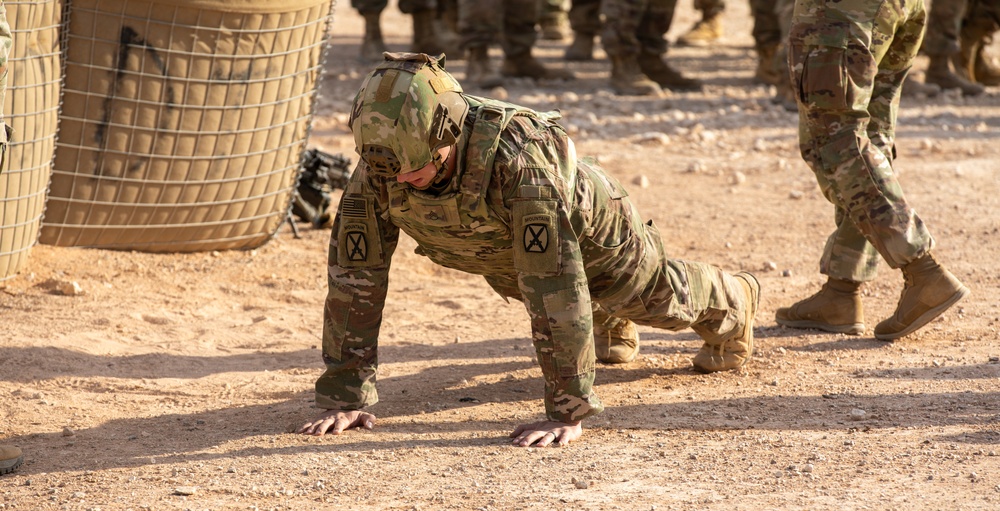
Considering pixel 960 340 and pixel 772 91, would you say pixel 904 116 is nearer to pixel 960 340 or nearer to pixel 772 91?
pixel 772 91

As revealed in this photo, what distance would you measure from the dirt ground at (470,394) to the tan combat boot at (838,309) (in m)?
0.09

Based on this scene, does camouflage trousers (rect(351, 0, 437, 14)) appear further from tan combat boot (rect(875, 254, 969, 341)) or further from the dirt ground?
tan combat boot (rect(875, 254, 969, 341))

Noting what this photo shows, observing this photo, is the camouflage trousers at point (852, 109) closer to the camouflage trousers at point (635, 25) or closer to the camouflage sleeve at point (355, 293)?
the camouflage sleeve at point (355, 293)

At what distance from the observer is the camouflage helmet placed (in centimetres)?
302

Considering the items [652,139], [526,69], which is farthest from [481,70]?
[652,139]

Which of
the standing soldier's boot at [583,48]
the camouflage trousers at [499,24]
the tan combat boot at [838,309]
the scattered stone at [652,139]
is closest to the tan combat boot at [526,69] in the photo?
the camouflage trousers at [499,24]

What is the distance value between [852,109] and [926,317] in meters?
0.86

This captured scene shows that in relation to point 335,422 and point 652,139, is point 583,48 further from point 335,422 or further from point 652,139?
point 335,422

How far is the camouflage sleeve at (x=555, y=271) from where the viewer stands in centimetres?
318

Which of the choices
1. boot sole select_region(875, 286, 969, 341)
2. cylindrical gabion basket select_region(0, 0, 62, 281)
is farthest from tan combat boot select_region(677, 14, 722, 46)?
cylindrical gabion basket select_region(0, 0, 62, 281)

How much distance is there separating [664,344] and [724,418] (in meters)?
0.99

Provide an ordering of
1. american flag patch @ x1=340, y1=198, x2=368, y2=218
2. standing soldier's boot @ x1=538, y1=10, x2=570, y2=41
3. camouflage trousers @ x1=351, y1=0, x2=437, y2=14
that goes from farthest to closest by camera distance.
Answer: standing soldier's boot @ x1=538, y1=10, x2=570, y2=41
camouflage trousers @ x1=351, y1=0, x2=437, y2=14
american flag patch @ x1=340, y1=198, x2=368, y2=218

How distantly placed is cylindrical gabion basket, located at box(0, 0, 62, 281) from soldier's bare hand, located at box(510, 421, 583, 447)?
256cm

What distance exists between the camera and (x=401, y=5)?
11.4 m
